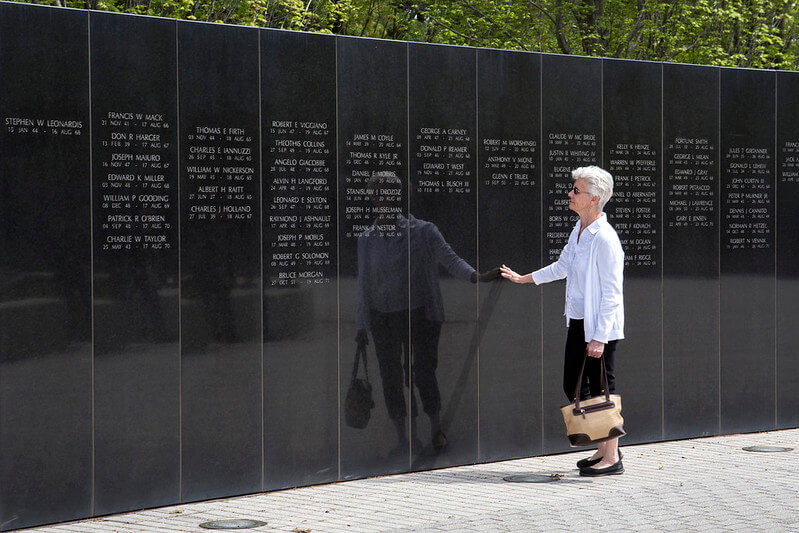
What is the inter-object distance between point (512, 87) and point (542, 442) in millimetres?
2908

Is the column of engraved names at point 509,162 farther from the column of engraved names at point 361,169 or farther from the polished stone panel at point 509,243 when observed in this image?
the column of engraved names at point 361,169

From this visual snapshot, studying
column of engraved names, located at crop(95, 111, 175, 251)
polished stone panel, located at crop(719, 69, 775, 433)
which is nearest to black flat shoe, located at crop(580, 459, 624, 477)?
polished stone panel, located at crop(719, 69, 775, 433)

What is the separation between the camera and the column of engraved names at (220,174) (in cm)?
763

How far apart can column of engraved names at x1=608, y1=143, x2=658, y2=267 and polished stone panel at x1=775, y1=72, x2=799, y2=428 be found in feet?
5.06

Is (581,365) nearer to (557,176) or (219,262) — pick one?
(557,176)

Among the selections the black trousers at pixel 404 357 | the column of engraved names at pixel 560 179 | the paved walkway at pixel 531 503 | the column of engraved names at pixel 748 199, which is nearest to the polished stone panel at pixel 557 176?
the column of engraved names at pixel 560 179

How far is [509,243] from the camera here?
9219mm

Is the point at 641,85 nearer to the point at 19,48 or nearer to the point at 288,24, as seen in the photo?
the point at 19,48

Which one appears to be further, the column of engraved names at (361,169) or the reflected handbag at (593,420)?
the column of engraved names at (361,169)

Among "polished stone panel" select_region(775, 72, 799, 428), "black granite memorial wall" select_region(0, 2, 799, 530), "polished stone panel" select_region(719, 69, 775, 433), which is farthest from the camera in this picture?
"polished stone panel" select_region(775, 72, 799, 428)

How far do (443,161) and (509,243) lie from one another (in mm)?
909

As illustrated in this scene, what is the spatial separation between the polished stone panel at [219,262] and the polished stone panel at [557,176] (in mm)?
2630

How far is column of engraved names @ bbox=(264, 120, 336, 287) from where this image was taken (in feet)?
26.3

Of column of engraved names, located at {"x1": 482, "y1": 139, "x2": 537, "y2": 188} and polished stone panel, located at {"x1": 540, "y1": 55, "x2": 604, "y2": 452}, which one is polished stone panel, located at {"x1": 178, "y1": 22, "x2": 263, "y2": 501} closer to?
column of engraved names, located at {"x1": 482, "y1": 139, "x2": 537, "y2": 188}
